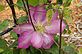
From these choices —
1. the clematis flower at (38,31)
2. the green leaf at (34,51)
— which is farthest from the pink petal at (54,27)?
the green leaf at (34,51)

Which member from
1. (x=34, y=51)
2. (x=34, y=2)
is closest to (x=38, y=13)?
(x=34, y=2)

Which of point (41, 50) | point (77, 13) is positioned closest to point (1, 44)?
point (41, 50)

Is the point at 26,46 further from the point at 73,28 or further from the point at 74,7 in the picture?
the point at 74,7

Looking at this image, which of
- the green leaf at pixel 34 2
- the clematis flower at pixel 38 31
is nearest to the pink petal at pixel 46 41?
the clematis flower at pixel 38 31

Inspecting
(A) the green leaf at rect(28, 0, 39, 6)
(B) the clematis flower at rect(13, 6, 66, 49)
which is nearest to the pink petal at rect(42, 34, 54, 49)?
(B) the clematis flower at rect(13, 6, 66, 49)

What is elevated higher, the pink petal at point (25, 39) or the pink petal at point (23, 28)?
the pink petal at point (23, 28)

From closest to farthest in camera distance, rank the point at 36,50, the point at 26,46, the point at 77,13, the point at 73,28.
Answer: the point at 26,46 < the point at 36,50 < the point at 73,28 < the point at 77,13

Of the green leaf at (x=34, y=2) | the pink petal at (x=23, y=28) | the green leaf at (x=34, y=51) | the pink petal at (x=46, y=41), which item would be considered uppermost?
the green leaf at (x=34, y=2)

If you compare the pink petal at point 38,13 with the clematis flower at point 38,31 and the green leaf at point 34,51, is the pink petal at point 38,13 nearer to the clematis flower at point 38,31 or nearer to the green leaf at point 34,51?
the clematis flower at point 38,31

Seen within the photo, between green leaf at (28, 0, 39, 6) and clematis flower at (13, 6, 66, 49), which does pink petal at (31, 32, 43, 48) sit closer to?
clematis flower at (13, 6, 66, 49)
